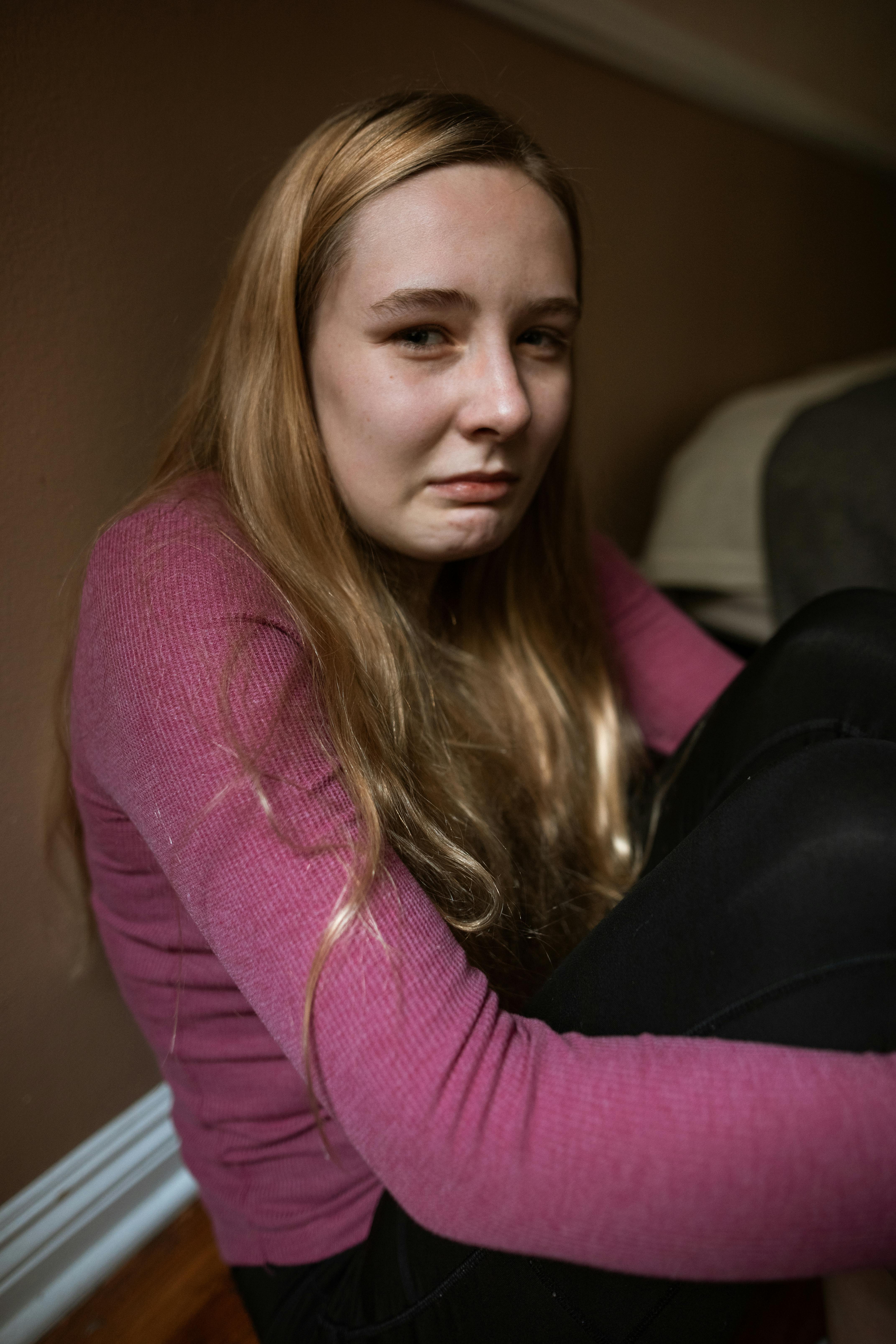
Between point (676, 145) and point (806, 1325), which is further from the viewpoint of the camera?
point (676, 145)

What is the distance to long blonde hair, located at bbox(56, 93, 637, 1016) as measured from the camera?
0.63 meters

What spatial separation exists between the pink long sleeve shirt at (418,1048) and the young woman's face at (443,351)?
5.9 inches

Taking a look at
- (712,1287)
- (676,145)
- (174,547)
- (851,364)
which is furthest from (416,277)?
(851,364)

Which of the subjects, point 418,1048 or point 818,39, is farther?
point 818,39

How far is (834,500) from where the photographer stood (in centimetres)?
122

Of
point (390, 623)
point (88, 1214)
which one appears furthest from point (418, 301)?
point (88, 1214)

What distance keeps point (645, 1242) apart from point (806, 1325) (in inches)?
22.7

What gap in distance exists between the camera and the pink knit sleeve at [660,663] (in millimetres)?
1043

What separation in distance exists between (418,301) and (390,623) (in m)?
0.25

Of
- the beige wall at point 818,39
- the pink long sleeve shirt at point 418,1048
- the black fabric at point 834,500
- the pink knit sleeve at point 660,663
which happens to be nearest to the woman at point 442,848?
the pink long sleeve shirt at point 418,1048

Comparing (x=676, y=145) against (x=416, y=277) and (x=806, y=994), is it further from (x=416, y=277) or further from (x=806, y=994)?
(x=806, y=994)

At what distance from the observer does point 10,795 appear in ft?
2.52

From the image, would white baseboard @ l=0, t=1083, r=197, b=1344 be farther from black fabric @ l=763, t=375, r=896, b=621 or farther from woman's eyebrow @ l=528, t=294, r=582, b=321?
black fabric @ l=763, t=375, r=896, b=621

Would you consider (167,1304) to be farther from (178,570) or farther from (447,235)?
(447,235)
